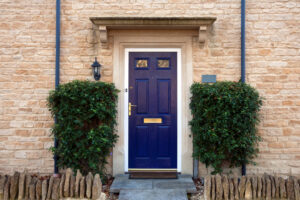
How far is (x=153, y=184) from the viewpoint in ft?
12.7

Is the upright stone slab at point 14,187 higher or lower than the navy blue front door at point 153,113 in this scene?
lower

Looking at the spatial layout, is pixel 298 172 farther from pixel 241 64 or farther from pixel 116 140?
pixel 116 140

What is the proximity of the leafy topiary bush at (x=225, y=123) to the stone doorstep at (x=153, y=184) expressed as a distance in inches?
19.6

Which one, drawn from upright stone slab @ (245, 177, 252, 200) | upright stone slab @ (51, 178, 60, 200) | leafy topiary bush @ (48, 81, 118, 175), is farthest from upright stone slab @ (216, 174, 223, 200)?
upright stone slab @ (51, 178, 60, 200)

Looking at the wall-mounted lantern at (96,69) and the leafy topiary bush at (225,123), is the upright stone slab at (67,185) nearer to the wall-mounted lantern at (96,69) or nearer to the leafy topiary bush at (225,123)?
the wall-mounted lantern at (96,69)

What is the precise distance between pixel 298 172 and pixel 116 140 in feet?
11.5

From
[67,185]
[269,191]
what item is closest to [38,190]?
[67,185]

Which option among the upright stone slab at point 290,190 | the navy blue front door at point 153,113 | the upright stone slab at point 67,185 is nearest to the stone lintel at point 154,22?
the navy blue front door at point 153,113

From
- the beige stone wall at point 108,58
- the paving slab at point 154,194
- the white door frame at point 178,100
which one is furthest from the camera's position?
the white door frame at point 178,100

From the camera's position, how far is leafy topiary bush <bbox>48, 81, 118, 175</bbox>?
12.6ft

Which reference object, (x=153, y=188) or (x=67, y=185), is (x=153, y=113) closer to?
(x=153, y=188)

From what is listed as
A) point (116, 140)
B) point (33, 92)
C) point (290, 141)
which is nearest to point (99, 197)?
point (116, 140)

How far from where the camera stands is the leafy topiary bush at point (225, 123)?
3.77m

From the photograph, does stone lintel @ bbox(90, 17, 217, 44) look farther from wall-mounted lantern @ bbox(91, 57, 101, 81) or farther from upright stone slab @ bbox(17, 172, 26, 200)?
upright stone slab @ bbox(17, 172, 26, 200)
